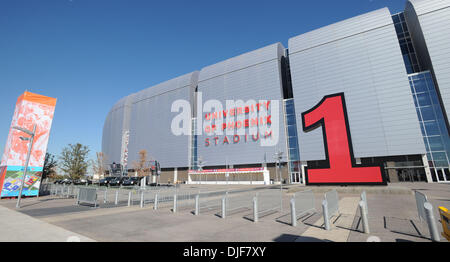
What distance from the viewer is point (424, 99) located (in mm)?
38094

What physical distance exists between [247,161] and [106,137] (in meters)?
76.9

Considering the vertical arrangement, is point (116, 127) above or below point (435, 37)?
below

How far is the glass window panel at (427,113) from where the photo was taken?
37009 mm

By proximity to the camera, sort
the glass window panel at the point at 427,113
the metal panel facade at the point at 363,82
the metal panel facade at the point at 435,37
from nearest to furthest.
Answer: the metal panel facade at the point at 435,37 < the glass window panel at the point at 427,113 < the metal panel facade at the point at 363,82

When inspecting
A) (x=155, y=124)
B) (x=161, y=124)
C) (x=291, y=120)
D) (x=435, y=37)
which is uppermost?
(x=435, y=37)

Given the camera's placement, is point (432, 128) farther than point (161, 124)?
No

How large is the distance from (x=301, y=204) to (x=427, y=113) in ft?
151

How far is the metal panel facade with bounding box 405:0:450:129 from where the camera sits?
35.8m

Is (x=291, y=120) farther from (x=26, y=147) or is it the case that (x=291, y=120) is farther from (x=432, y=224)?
(x=26, y=147)

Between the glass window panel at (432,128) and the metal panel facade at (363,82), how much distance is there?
2.17 meters

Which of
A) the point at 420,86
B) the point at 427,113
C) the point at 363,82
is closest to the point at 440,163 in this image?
the point at 427,113

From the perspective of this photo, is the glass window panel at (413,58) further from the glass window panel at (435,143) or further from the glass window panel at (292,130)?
the glass window panel at (292,130)

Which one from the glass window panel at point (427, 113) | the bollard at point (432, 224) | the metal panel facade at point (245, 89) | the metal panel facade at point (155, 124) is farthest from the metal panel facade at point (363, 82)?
the bollard at point (432, 224)

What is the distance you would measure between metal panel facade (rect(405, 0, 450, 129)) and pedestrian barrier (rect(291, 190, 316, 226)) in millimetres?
43042
